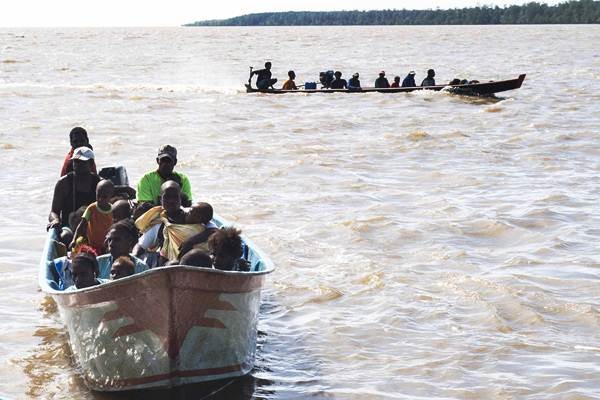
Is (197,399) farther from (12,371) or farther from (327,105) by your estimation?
(327,105)

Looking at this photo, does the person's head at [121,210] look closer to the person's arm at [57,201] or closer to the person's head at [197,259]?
the person's arm at [57,201]

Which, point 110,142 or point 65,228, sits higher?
point 65,228

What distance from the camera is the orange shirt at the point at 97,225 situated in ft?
26.8

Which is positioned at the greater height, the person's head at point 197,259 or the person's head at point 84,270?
the person's head at point 197,259

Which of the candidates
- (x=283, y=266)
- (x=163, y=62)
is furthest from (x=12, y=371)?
(x=163, y=62)

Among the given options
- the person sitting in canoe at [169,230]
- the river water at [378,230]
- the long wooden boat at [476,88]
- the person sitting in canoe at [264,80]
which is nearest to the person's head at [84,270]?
the person sitting in canoe at [169,230]

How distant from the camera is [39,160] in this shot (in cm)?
1853

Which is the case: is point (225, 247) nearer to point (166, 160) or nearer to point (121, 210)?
point (121, 210)

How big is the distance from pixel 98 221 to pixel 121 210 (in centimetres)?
46

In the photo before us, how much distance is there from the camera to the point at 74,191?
29.0 ft

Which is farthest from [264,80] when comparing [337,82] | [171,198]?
[171,198]

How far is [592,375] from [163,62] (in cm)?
5100

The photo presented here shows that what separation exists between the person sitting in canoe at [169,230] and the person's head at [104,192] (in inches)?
22.5

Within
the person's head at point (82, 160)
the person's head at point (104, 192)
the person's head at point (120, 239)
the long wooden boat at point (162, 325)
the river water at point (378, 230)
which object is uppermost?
the person's head at point (82, 160)
